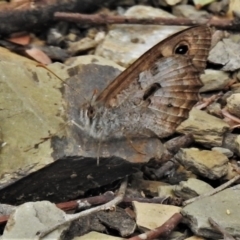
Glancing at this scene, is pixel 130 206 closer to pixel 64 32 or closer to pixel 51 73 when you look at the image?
pixel 51 73

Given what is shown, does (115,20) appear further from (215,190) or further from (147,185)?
(215,190)

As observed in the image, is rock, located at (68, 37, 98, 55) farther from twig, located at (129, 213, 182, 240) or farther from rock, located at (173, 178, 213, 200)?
twig, located at (129, 213, 182, 240)

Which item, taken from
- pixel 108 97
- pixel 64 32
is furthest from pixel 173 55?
pixel 64 32

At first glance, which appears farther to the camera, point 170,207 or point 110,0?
point 110,0

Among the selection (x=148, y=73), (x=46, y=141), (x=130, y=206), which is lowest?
(x=130, y=206)

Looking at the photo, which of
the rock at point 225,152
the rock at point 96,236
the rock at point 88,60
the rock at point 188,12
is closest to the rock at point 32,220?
the rock at point 96,236

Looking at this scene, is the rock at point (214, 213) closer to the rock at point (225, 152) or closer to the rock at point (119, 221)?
the rock at point (119, 221)
